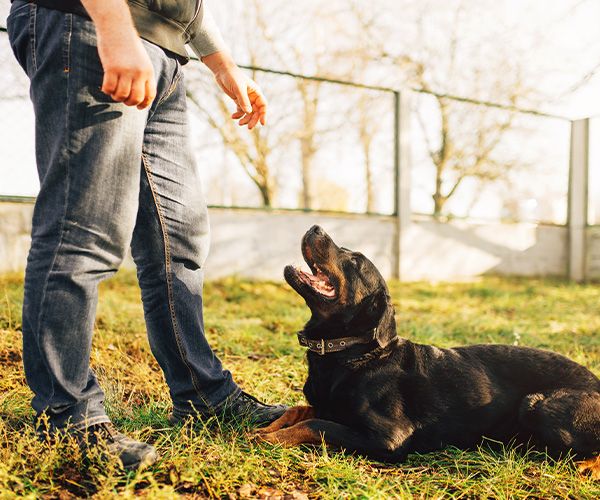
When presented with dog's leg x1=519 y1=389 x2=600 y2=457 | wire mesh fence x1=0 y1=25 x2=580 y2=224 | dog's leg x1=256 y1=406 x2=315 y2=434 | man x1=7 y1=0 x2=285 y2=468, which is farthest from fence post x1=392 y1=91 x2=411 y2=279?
man x1=7 y1=0 x2=285 y2=468

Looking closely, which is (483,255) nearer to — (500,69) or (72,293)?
(500,69)

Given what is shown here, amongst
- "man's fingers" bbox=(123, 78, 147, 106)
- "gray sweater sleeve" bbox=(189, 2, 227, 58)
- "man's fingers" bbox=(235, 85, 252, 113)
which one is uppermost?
"gray sweater sleeve" bbox=(189, 2, 227, 58)

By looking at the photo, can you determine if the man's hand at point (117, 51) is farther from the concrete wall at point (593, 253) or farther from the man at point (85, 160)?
the concrete wall at point (593, 253)

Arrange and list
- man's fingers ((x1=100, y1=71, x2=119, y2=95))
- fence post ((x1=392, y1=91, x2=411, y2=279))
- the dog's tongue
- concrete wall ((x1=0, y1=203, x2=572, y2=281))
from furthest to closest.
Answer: fence post ((x1=392, y1=91, x2=411, y2=279)) → concrete wall ((x1=0, y1=203, x2=572, y2=281)) → the dog's tongue → man's fingers ((x1=100, y1=71, x2=119, y2=95))

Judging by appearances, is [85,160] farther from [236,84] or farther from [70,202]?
[236,84]

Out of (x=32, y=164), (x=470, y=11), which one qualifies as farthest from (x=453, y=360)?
(x=470, y=11)

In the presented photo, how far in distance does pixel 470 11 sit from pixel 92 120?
1296 centimetres

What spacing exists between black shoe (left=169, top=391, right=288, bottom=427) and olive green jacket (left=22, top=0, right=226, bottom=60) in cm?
143

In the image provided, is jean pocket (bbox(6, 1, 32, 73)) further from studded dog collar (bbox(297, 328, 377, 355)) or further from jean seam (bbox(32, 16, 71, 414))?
studded dog collar (bbox(297, 328, 377, 355))

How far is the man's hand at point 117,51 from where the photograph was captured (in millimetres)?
1555

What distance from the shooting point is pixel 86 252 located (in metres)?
1.75

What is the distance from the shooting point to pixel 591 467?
7.38ft

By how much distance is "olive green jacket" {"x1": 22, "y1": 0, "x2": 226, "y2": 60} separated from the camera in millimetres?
1676

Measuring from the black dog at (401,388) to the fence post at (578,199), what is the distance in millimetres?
7923
